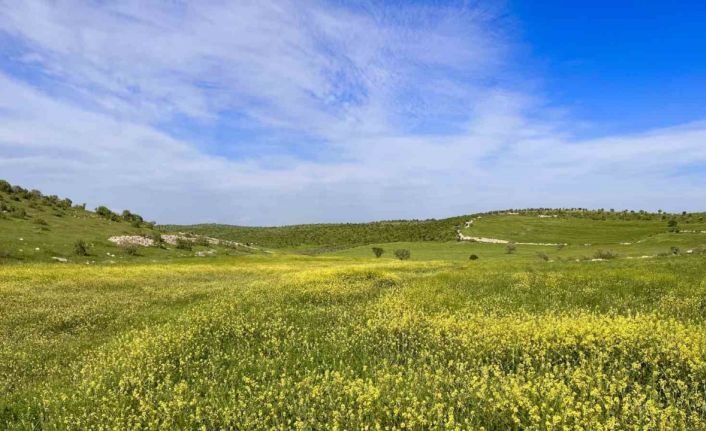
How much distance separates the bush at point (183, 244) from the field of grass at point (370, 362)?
37005mm

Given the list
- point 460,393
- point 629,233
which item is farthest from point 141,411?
point 629,233

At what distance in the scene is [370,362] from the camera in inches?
344

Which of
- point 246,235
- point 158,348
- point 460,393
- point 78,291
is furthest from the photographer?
point 246,235

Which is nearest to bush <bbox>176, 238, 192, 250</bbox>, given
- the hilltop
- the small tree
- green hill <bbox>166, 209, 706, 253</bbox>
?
the hilltop

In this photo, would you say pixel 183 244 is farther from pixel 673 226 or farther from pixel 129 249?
pixel 673 226

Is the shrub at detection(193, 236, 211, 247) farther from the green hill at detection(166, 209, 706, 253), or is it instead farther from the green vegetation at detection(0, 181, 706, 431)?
the green vegetation at detection(0, 181, 706, 431)

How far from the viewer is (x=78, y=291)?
22.0m

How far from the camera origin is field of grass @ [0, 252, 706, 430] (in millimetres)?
6254

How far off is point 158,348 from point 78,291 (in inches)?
577

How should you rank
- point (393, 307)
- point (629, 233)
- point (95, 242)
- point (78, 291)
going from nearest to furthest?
point (393, 307) < point (78, 291) < point (95, 242) < point (629, 233)

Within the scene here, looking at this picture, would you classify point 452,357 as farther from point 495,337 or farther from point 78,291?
point 78,291

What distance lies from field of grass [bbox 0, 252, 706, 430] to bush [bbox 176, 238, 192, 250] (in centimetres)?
3701

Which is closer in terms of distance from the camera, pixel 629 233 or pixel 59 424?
pixel 59 424

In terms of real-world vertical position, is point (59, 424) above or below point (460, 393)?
below
